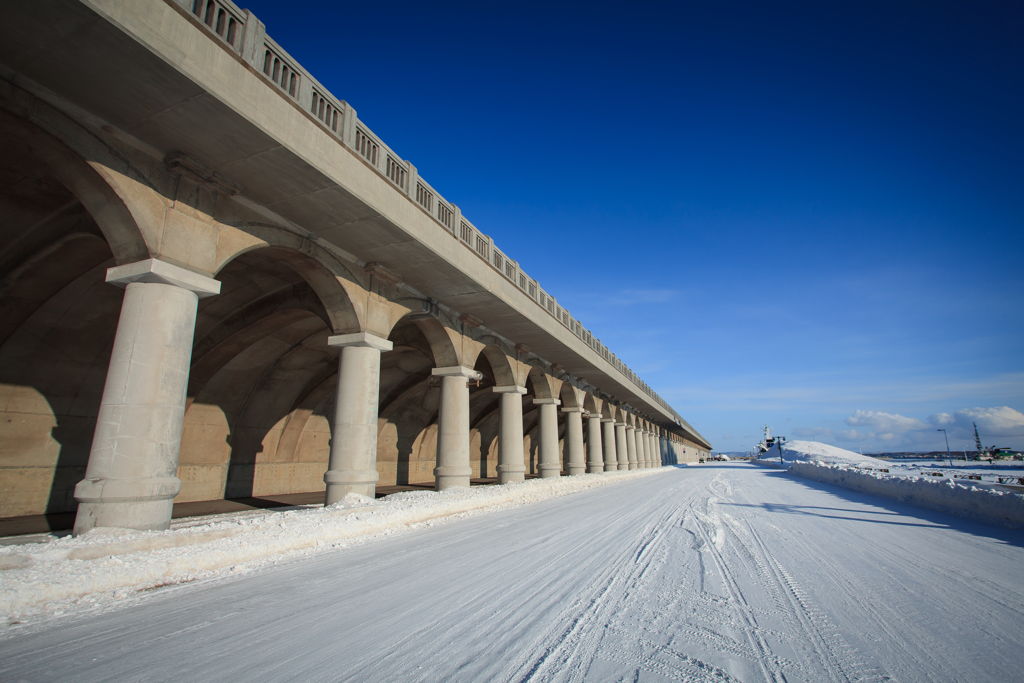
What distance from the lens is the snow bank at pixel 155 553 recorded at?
4.42 metres

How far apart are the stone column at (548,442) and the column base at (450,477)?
7.93 m

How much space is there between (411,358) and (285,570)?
57.7 ft

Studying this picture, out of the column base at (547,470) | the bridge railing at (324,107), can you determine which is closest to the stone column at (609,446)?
the column base at (547,470)

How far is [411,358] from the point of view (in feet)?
75.5

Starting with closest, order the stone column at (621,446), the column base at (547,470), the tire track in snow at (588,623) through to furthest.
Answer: the tire track in snow at (588,623) < the column base at (547,470) < the stone column at (621,446)

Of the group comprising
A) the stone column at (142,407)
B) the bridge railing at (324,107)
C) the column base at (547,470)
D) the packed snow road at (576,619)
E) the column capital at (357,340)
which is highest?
the bridge railing at (324,107)

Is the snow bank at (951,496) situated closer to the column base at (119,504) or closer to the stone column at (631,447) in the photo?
the column base at (119,504)

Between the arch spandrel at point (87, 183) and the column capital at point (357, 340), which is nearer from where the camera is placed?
the arch spandrel at point (87, 183)

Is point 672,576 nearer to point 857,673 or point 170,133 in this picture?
point 857,673

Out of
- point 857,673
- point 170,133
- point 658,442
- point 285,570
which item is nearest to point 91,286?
point 170,133

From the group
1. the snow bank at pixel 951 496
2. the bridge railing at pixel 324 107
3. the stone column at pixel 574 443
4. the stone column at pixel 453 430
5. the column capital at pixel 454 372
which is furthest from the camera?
the stone column at pixel 574 443

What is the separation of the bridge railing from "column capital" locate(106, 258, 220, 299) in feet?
10.7

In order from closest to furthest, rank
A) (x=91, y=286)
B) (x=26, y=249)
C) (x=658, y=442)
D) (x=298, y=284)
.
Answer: (x=26, y=249), (x=91, y=286), (x=298, y=284), (x=658, y=442)

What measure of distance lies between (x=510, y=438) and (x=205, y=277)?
43.6ft
